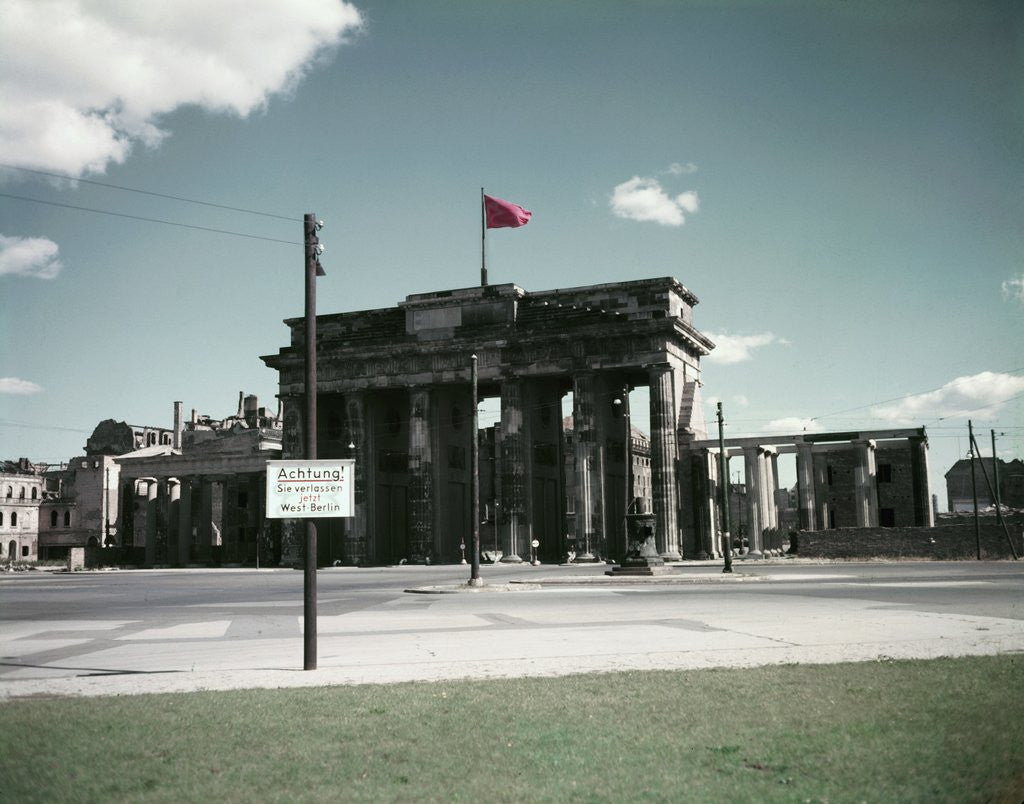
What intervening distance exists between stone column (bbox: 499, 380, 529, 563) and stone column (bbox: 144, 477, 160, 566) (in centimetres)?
3758

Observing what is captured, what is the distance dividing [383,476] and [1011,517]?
4419cm

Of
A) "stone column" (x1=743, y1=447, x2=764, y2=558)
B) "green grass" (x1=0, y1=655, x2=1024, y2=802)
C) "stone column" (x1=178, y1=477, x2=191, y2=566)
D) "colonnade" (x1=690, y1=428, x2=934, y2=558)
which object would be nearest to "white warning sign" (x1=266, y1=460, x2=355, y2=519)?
"green grass" (x1=0, y1=655, x2=1024, y2=802)

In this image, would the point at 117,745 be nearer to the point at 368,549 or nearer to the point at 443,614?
the point at 443,614

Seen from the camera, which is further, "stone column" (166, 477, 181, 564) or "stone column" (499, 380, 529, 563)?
"stone column" (166, 477, 181, 564)

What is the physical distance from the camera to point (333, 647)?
47.6 feet

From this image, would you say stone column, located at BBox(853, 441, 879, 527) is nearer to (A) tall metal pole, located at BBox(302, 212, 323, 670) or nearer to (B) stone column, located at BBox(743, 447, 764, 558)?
(B) stone column, located at BBox(743, 447, 764, 558)

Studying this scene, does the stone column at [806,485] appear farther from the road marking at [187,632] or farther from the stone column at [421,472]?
the road marking at [187,632]

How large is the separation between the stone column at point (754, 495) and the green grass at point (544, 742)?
58.3m

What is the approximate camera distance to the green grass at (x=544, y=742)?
5.91 m

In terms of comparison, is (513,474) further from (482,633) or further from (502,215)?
(482,633)

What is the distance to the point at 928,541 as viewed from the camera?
56906 mm

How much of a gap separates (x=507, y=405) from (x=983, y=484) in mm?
65940

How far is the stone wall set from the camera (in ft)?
183

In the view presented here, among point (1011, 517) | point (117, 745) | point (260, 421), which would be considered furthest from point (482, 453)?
point (117, 745)
